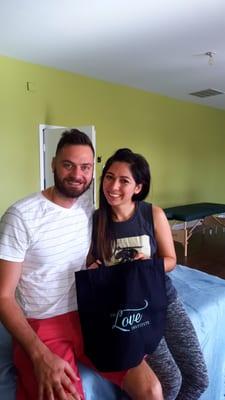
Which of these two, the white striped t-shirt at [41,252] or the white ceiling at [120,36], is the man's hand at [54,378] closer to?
the white striped t-shirt at [41,252]

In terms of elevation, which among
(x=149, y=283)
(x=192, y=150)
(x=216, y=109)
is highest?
(x=216, y=109)

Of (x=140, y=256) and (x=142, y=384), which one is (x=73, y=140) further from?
(x=142, y=384)

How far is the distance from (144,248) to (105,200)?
27 centimetres

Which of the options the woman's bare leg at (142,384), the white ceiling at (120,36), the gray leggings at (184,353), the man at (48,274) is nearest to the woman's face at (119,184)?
the man at (48,274)

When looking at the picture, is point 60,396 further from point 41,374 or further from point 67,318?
point 67,318

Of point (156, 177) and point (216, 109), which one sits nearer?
point (156, 177)

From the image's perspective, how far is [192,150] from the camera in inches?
242

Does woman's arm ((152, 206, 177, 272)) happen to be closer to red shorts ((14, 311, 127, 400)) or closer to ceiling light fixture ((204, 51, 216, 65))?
red shorts ((14, 311, 127, 400))

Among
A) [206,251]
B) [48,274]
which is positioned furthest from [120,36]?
[206,251]

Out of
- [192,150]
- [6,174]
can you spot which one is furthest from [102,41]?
[192,150]

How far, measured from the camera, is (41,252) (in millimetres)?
1096

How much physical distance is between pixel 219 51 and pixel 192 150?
2919 millimetres

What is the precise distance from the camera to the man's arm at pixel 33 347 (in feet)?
3.04

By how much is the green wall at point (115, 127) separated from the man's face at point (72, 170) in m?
2.62
